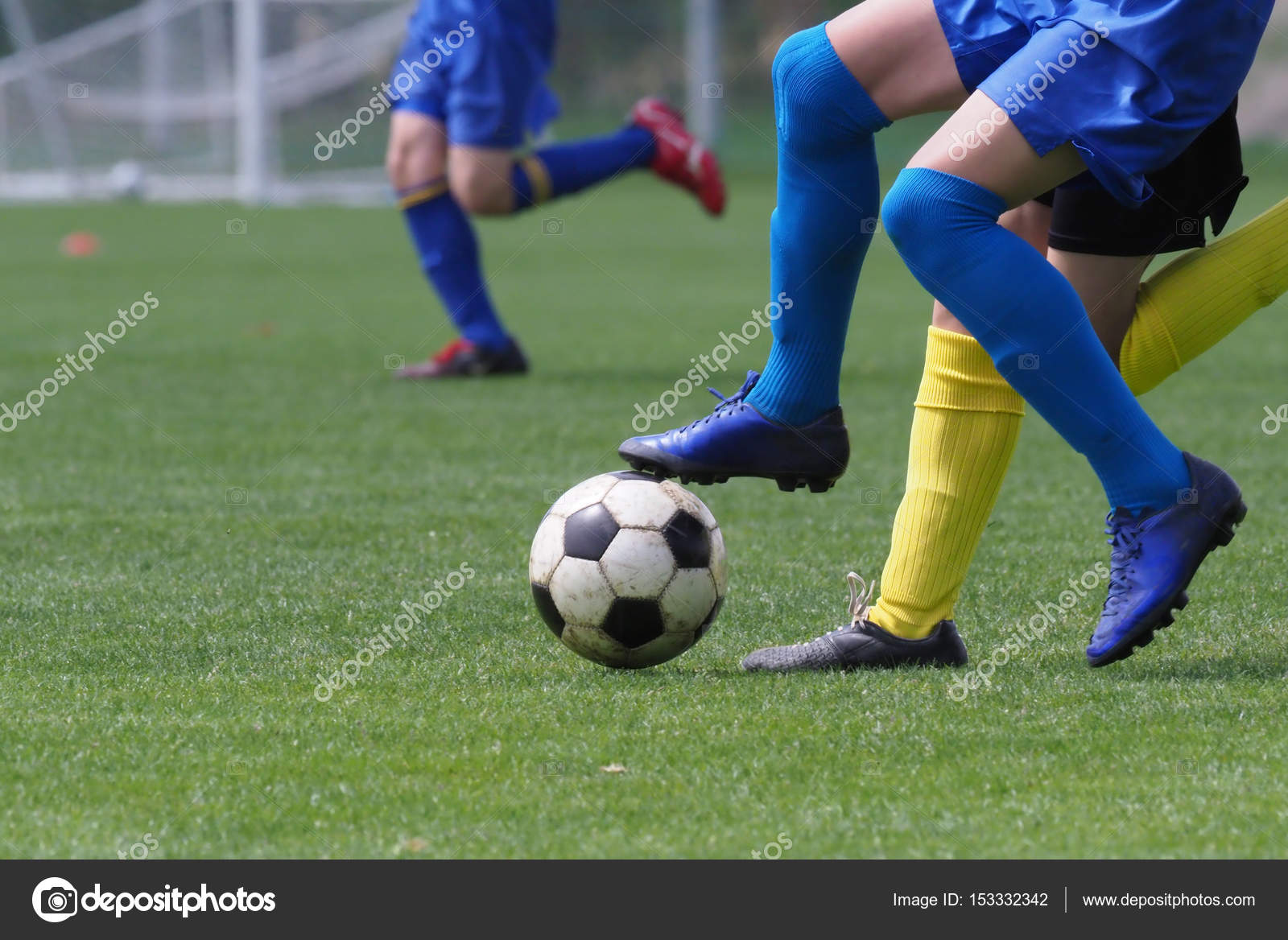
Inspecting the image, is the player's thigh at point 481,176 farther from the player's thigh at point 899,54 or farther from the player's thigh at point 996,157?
the player's thigh at point 996,157

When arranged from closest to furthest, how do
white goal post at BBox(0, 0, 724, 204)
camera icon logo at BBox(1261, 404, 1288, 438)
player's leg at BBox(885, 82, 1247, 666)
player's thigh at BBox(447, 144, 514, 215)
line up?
player's leg at BBox(885, 82, 1247, 666) → camera icon logo at BBox(1261, 404, 1288, 438) → player's thigh at BBox(447, 144, 514, 215) → white goal post at BBox(0, 0, 724, 204)

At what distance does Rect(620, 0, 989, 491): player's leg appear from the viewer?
2.95 meters

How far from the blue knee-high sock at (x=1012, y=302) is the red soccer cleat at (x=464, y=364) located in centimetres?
527

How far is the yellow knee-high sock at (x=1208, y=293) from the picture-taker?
323cm

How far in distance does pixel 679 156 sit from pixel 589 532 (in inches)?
219

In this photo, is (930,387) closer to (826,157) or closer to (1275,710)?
(826,157)

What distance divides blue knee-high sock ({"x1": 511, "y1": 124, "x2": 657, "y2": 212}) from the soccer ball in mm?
4799

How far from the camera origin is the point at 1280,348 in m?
9.08

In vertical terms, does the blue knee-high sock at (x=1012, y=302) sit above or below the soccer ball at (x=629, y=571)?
above

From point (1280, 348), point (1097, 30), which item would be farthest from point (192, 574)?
point (1280, 348)

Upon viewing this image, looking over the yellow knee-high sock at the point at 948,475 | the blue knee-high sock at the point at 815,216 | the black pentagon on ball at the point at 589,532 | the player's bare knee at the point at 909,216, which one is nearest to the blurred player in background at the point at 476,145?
the blue knee-high sock at the point at 815,216

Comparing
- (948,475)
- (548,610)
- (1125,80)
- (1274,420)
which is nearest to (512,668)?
(548,610)
